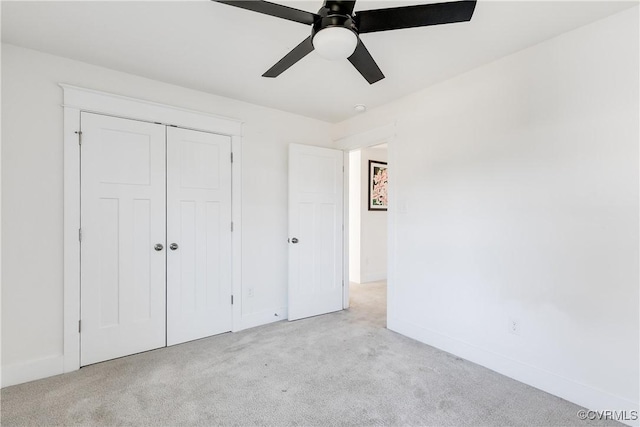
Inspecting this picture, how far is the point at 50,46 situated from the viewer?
7.22 feet

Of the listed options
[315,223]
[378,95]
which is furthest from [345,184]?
[378,95]

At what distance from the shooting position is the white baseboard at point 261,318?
3223mm

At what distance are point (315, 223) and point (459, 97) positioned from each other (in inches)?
76.8

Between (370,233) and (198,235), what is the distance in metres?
3.25

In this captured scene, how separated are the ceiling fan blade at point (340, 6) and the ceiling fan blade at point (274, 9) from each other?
0.08m

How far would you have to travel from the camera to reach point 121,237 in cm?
258

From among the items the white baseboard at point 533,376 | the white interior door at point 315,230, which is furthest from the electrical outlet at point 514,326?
the white interior door at point 315,230

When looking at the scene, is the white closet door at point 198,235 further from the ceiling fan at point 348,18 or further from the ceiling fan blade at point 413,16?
the ceiling fan blade at point 413,16

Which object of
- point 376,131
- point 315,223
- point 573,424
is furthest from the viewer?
point 315,223

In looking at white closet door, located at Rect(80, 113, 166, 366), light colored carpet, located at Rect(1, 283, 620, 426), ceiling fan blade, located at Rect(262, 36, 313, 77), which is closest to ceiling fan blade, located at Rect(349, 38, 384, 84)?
ceiling fan blade, located at Rect(262, 36, 313, 77)

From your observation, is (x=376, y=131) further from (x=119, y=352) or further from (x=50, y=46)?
(x=119, y=352)

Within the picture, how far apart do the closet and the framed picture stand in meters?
3.01

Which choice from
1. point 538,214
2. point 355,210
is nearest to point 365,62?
point 538,214

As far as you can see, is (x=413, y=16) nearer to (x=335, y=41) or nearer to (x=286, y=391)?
(x=335, y=41)
